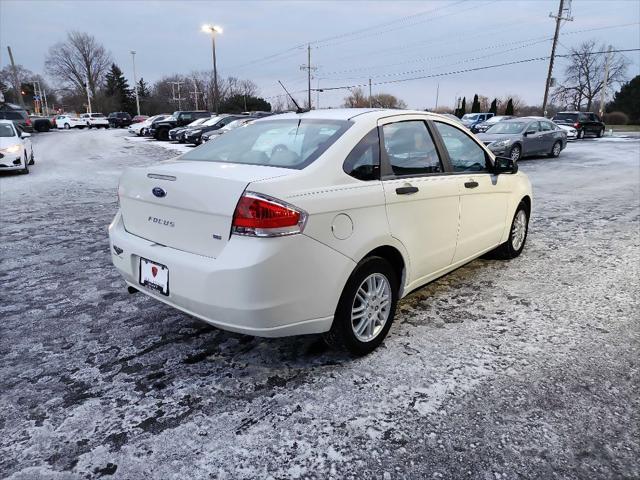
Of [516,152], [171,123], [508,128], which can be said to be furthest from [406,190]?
[171,123]

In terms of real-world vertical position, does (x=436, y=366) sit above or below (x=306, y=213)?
below

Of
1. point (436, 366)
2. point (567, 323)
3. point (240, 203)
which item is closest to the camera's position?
point (240, 203)

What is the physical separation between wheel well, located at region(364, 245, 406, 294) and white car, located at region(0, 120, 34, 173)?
40.4 ft

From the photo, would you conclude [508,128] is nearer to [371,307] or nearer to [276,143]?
[276,143]

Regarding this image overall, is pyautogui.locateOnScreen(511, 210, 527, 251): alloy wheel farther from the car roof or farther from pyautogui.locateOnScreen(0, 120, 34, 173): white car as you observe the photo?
pyautogui.locateOnScreen(0, 120, 34, 173): white car

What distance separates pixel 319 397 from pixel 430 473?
0.78 metres

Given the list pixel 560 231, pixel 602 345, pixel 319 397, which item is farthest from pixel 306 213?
pixel 560 231

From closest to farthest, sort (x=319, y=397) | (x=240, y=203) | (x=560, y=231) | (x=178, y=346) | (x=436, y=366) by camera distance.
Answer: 1. (x=240, y=203)
2. (x=319, y=397)
3. (x=436, y=366)
4. (x=178, y=346)
5. (x=560, y=231)

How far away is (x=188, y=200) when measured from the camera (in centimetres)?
272

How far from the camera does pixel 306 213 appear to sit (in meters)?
2.56

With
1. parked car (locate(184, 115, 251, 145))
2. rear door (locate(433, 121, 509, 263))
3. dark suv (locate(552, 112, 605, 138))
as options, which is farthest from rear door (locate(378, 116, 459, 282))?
dark suv (locate(552, 112, 605, 138))

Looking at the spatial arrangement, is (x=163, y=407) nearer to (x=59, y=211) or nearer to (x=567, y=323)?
(x=567, y=323)

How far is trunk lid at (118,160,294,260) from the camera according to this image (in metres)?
2.58

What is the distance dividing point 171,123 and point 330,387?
30134 millimetres
